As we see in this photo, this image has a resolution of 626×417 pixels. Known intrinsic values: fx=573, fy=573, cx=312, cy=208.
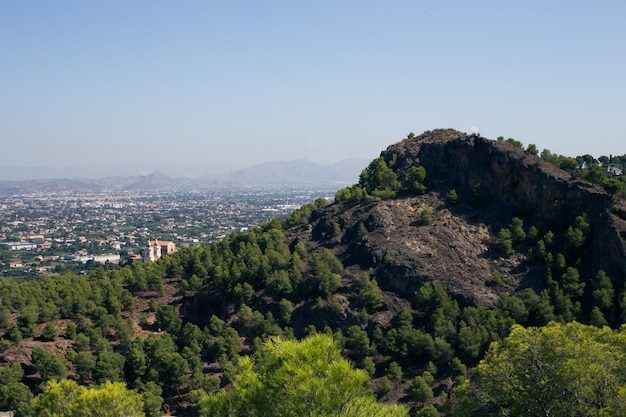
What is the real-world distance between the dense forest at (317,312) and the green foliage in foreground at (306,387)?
32.2 ft

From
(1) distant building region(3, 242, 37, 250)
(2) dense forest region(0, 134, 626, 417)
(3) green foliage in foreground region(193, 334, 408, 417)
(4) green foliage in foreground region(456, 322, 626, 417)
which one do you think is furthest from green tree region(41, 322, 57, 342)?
(1) distant building region(3, 242, 37, 250)

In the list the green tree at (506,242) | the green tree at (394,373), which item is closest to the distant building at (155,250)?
the green tree at (506,242)

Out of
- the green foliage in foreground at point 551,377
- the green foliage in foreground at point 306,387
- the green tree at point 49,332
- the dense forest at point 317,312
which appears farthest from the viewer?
the green tree at point 49,332

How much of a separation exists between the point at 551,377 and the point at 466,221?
112 ft

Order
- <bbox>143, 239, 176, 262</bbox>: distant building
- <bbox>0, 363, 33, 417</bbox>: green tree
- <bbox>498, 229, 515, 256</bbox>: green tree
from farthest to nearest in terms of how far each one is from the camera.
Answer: <bbox>143, 239, 176, 262</bbox>: distant building
<bbox>498, 229, 515, 256</bbox>: green tree
<bbox>0, 363, 33, 417</bbox>: green tree

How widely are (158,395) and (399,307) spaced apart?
2095 centimetres

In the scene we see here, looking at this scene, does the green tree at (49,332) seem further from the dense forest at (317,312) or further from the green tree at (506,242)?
the green tree at (506,242)

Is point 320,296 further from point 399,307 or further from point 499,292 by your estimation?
point 499,292

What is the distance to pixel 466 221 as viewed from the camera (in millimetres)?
56312

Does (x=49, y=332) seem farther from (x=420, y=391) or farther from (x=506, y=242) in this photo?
(x=506, y=242)

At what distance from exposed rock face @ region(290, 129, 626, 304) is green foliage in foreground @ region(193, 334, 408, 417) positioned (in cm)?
3322

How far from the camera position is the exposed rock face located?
49.2 m

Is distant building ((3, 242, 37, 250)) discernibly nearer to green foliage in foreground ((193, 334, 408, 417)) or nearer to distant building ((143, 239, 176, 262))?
distant building ((143, 239, 176, 262))

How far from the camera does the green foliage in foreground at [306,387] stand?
16484 mm
